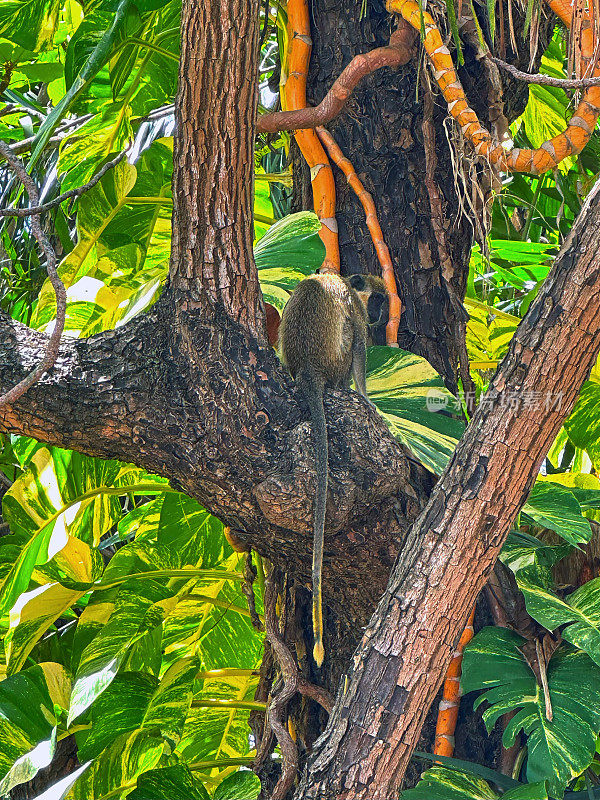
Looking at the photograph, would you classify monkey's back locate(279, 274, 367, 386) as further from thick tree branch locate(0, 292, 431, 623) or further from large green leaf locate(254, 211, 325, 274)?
thick tree branch locate(0, 292, 431, 623)

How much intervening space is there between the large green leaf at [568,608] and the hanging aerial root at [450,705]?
0.11 meters

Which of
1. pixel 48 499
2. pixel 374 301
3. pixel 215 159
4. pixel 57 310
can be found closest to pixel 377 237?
pixel 374 301

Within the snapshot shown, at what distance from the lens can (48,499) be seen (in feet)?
5.34

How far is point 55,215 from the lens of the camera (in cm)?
204

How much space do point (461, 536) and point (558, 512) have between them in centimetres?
36

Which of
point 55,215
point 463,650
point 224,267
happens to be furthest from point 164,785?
point 55,215

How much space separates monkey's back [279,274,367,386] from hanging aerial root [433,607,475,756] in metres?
0.49

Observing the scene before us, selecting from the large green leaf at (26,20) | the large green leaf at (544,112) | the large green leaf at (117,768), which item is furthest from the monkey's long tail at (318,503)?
the large green leaf at (544,112)

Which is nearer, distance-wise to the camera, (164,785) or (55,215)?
(164,785)

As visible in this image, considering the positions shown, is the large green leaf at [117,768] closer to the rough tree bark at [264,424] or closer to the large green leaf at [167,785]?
the large green leaf at [167,785]

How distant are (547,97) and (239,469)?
144cm

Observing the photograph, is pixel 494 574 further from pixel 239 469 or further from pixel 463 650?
pixel 239 469

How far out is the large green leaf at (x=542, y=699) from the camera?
1.14 metres

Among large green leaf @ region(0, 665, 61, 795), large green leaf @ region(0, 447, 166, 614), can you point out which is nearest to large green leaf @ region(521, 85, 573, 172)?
large green leaf @ region(0, 447, 166, 614)
